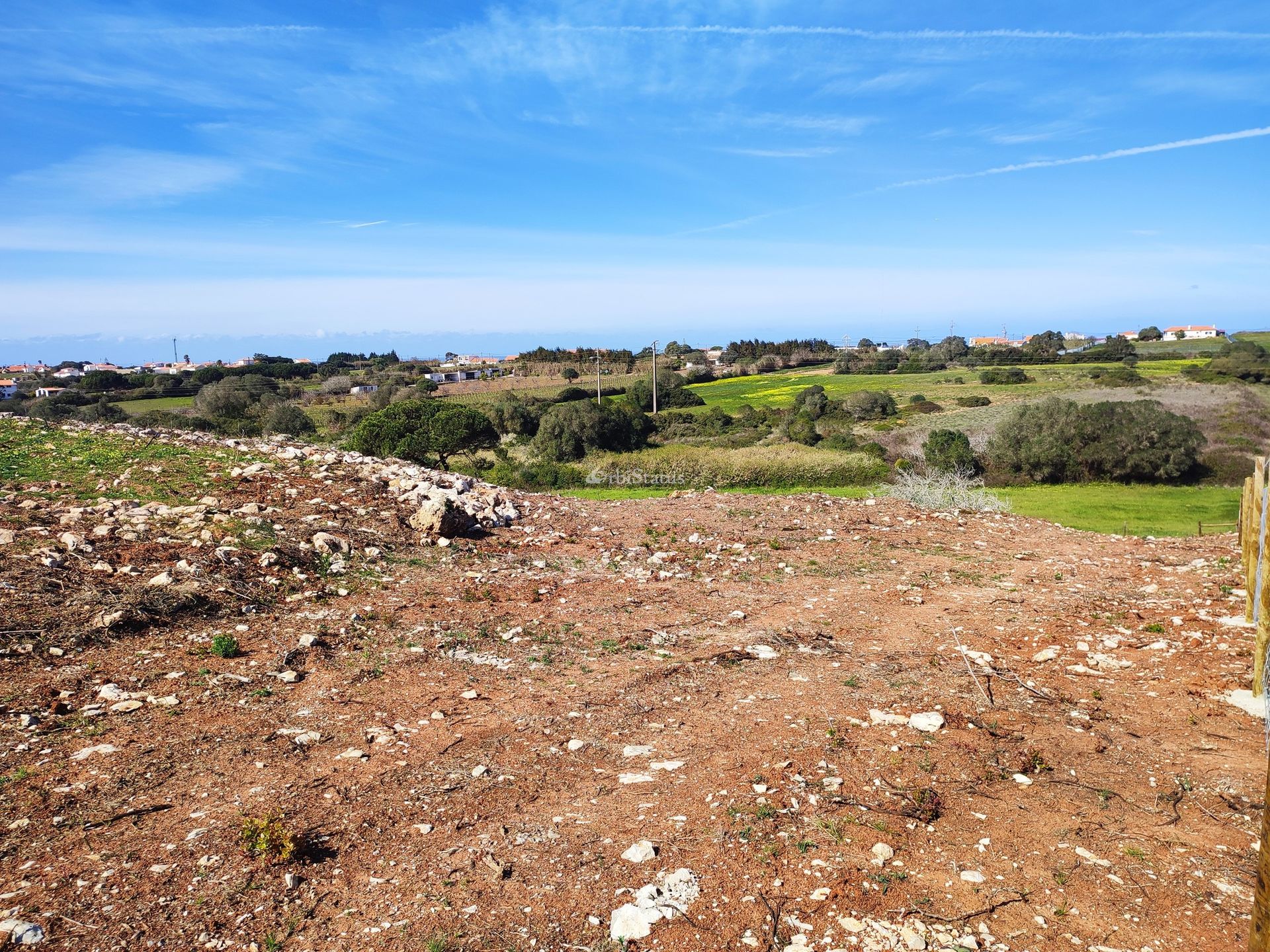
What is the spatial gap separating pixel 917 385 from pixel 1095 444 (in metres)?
28.7

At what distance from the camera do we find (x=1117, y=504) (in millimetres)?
20391

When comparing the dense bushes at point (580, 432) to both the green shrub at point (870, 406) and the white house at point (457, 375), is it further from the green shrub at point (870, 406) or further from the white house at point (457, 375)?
the white house at point (457, 375)

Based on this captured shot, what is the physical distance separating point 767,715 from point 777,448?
28846 mm

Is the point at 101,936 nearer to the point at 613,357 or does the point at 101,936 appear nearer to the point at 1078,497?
the point at 1078,497

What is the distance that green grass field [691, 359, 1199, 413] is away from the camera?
44000 mm

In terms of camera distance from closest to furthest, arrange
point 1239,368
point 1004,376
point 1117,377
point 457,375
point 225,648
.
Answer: point 225,648, point 1239,368, point 1117,377, point 1004,376, point 457,375

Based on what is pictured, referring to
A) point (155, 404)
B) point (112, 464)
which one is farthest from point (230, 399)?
point (112, 464)

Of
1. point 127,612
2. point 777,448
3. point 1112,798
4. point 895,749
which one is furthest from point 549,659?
point 777,448

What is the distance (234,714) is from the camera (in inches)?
207

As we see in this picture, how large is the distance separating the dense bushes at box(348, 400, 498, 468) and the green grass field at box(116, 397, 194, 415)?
2040 cm

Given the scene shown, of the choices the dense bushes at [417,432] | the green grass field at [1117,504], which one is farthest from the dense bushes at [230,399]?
the green grass field at [1117,504]

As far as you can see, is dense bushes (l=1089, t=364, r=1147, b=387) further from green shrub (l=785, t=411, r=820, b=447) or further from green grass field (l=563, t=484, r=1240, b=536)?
green grass field (l=563, t=484, r=1240, b=536)

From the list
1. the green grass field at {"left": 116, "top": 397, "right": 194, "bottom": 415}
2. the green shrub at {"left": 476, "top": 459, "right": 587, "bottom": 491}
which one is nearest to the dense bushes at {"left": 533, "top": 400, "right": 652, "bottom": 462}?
the green shrub at {"left": 476, "top": 459, "right": 587, "bottom": 491}

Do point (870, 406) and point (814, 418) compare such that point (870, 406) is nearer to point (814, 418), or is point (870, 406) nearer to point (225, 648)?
point (814, 418)
